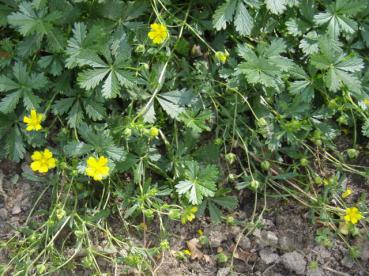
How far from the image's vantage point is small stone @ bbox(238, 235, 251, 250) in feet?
9.65

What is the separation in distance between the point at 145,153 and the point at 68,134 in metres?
0.42

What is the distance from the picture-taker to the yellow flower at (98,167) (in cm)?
253

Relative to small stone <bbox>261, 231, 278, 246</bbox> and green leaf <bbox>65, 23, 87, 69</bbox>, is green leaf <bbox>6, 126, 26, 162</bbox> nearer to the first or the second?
green leaf <bbox>65, 23, 87, 69</bbox>

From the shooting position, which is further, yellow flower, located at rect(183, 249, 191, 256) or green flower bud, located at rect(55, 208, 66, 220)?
yellow flower, located at rect(183, 249, 191, 256)

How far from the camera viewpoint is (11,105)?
2730 mm

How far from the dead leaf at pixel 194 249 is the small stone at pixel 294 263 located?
1.49 ft

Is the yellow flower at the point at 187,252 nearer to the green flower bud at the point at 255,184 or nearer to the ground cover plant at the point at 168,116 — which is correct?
the ground cover plant at the point at 168,116

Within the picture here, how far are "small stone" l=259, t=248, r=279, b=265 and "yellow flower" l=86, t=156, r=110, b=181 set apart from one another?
1.00 meters

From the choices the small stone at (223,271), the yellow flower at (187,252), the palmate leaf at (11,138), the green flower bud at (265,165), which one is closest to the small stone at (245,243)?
the small stone at (223,271)

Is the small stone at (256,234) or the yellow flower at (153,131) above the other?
the yellow flower at (153,131)

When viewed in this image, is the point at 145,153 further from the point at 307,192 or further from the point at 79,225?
the point at 307,192

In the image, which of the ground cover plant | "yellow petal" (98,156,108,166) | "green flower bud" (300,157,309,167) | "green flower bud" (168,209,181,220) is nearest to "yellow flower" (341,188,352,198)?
the ground cover plant

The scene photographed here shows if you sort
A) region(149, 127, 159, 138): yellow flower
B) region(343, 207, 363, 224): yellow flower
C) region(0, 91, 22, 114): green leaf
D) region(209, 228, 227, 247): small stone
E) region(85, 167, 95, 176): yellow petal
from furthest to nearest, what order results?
region(209, 228, 227, 247): small stone < region(343, 207, 363, 224): yellow flower < region(0, 91, 22, 114): green leaf < region(149, 127, 159, 138): yellow flower < region(85, 167, 95, 176): yellow petal

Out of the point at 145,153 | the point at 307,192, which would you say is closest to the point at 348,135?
the point at 307,192
